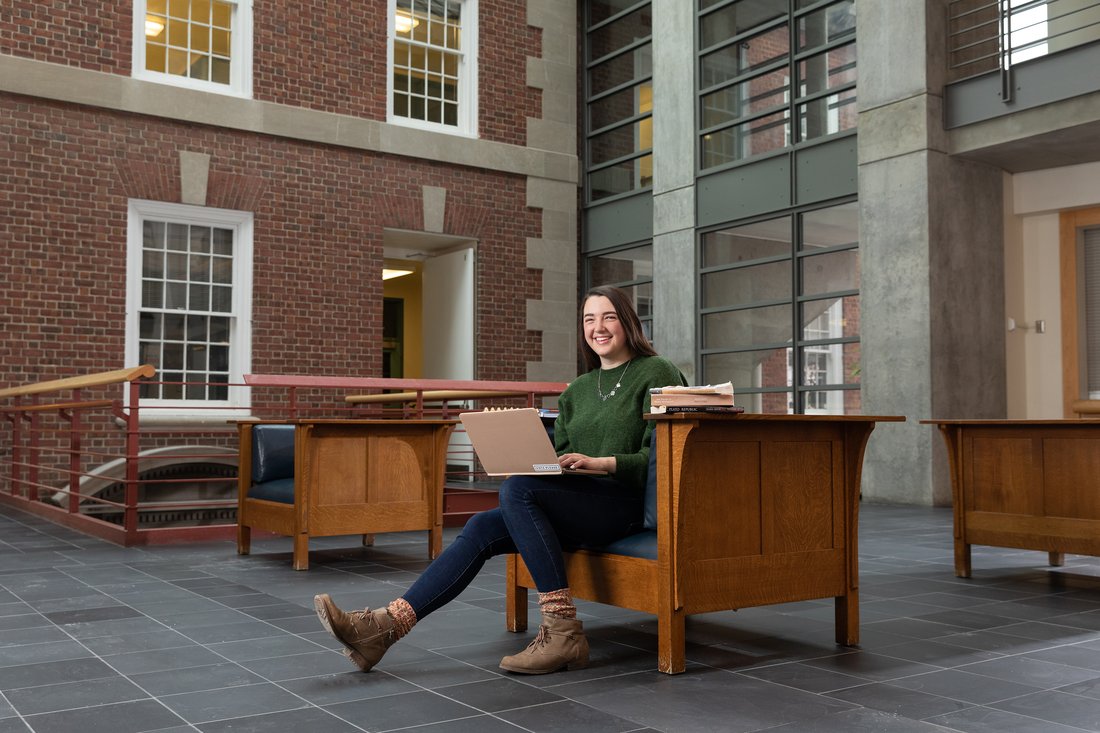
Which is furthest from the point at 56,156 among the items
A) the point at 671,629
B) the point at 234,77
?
the point at 671,629

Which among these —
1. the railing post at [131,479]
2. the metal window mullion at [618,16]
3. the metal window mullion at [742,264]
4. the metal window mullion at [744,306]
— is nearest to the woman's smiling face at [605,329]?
the railing post at [131,479]

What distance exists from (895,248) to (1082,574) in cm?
459

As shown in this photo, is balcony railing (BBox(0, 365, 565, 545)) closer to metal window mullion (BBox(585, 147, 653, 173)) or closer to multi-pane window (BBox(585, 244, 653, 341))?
multi-pane window (BBox(585, 244, 653, 341))

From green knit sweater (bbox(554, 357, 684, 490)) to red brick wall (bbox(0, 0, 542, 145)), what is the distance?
843 centimetres

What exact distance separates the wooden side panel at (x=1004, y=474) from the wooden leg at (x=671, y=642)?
2.83 m

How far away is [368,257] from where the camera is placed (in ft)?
38.7

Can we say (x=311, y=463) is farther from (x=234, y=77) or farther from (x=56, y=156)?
(x=234, y=77)

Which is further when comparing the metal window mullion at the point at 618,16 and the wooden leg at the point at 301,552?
the metal window mullion at the point at 618,16

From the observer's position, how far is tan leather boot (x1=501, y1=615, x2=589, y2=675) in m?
3.33

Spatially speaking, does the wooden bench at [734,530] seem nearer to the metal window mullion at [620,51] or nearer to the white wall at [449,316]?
the white wall at [449,316]

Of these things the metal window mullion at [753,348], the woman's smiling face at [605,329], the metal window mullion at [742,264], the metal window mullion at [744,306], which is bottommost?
the woman's smiling face at [605,329]

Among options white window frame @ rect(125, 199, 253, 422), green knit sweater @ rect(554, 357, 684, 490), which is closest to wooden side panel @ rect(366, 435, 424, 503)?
green knit sweater @ rect(554, 357, 684, 490)

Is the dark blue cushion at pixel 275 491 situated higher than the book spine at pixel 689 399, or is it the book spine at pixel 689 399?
the book spine at pixel 689 399

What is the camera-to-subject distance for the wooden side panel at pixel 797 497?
3678 millimetres
